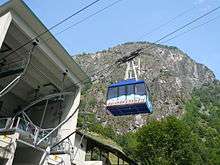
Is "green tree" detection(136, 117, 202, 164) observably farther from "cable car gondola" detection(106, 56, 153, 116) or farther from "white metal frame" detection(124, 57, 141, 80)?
"cable car gondola" detection(106, 56, 153, 116)

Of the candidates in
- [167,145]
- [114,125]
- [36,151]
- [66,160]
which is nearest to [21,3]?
[36,151]

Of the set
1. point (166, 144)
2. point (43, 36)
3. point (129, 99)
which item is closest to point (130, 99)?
point (129, 99)

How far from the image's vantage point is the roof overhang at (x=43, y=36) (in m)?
22.4

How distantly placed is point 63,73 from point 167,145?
1008 inches

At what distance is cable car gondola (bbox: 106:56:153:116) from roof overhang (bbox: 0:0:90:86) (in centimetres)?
342

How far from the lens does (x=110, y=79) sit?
173 m

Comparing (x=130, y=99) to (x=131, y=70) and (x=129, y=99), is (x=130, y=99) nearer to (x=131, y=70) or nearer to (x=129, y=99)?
(x=129, y=99)

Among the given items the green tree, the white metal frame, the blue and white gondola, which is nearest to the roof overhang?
the blue and white gondola

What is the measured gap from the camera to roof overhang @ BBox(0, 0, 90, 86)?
883 inches

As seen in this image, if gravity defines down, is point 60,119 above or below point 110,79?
below

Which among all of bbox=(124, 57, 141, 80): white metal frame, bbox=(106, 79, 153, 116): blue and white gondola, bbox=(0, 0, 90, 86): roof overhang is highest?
bbox=(124, 57, 141, 80): white metal frame

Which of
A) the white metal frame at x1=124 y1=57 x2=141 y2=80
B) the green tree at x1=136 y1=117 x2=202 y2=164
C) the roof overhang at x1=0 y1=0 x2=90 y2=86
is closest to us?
the roof overhang at x1=0 y1=0 x2=90 y2=86

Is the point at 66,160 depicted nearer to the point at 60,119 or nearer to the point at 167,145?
the point at 60,119

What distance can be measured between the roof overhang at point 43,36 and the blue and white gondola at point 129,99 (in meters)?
3.41
